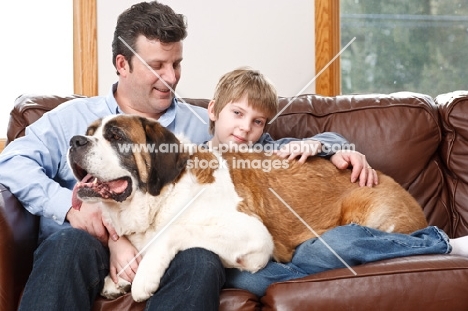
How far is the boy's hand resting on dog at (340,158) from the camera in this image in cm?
271

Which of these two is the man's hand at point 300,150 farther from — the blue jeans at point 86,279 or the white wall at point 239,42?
the white wall at point 239,42

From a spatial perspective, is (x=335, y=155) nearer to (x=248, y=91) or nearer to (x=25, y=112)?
(x=248, y=91)

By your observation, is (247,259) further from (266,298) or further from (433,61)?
(433,61)

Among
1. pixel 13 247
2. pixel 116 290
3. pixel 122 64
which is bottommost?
pixel 116 290

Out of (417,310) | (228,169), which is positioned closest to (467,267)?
(417,310)

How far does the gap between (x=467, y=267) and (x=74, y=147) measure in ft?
4.71

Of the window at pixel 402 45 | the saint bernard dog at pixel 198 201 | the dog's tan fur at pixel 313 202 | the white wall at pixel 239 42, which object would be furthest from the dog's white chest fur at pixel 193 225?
the window at pixel 402 45

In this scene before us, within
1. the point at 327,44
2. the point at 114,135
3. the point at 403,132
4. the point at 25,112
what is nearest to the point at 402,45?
the point at 327,44

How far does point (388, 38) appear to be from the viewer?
14.3 feet

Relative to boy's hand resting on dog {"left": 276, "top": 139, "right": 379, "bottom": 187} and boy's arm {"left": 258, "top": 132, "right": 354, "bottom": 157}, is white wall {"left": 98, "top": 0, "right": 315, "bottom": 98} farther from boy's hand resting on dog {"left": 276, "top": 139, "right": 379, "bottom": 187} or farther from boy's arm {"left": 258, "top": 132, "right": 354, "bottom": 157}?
boy's hand resting on dog {"left": 276, "top": 139, "right": 379, "bottom": 187}

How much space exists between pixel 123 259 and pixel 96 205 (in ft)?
0.76

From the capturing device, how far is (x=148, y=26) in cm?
287

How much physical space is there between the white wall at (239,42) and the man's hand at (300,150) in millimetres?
1335

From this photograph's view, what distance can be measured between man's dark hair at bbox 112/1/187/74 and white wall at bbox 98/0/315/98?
0.93 metres
